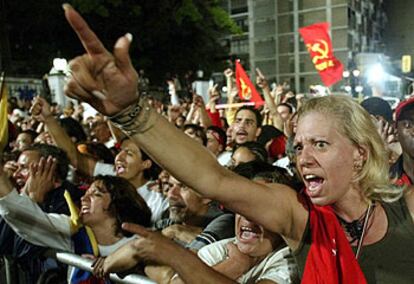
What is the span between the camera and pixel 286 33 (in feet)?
209

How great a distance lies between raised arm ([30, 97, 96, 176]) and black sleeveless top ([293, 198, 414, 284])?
3533 mm

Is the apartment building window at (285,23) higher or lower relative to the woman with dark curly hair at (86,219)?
higher

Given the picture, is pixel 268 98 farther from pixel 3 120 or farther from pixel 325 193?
pixel 325 193

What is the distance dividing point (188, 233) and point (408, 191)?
1481 millimetres

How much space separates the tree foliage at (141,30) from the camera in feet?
69.4

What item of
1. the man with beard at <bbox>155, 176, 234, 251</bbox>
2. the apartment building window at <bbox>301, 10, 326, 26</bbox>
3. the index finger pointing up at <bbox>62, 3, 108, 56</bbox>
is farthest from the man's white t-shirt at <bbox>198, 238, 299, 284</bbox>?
the apartment building window at <bbox>301, 10, 326, 26</bbox>

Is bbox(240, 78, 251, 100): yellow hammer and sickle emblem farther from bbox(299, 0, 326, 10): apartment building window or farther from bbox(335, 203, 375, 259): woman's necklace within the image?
bbox(299, 0, 326, 10): apartment building window

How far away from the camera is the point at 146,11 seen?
2303cm

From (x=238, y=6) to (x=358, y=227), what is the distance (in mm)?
63312

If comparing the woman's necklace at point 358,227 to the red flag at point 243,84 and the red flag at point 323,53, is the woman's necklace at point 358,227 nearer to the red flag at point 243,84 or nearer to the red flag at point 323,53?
the red flag at point 243,84

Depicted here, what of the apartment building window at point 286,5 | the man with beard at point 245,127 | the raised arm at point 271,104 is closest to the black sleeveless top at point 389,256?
the man with beard at point 245,127

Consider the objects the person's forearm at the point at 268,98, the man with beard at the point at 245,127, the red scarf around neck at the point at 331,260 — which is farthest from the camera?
the person's forearm at the point at 268,98

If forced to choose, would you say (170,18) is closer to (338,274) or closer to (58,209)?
(58,209)

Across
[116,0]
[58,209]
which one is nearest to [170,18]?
[116,0]
